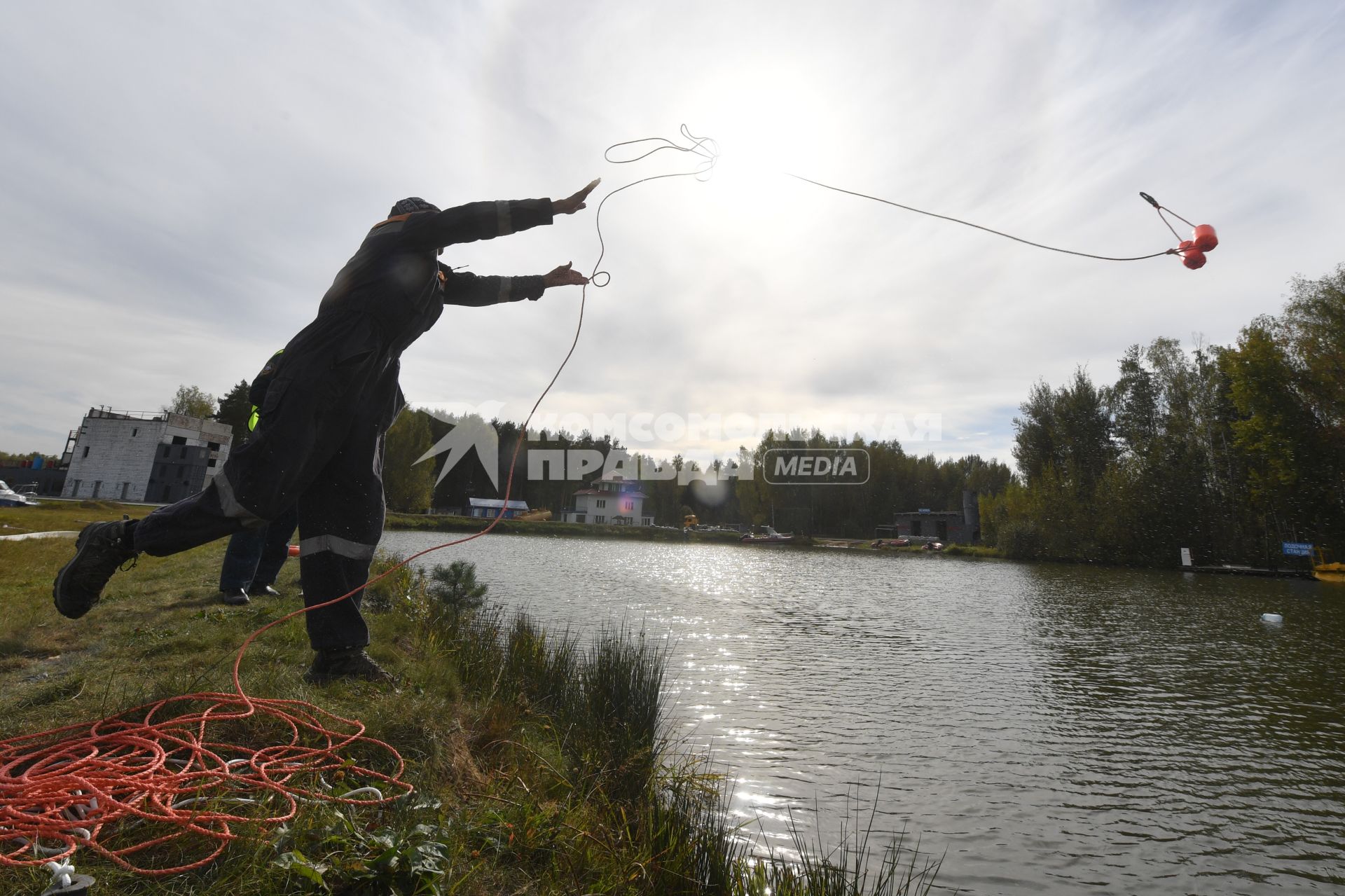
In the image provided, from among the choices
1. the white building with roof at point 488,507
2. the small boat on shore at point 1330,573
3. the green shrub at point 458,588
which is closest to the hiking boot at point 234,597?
the green shrub at point 458,588

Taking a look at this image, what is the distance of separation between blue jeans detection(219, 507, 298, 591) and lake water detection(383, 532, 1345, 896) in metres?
4.07

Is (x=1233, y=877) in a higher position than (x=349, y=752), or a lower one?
lower

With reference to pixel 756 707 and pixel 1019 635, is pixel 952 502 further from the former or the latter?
pixel 756 707

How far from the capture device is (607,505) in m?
85.6

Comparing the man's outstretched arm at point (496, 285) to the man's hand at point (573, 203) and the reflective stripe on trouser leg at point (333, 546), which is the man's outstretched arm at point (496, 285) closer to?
the man's hand at point (573, 203)

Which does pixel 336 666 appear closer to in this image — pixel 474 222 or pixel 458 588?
pixel 474 222

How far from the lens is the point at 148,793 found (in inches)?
81.8

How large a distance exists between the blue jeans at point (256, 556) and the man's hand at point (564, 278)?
3135 mm

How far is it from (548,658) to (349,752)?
417 cm

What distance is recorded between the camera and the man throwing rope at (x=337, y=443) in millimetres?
2977

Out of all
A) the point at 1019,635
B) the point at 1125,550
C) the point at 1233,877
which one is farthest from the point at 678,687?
the point at 1125,550

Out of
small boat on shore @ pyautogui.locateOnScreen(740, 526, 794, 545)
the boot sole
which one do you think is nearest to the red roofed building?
small boat on shore @ pyautogui.locateOnScreen(740, 526, 794, 545)

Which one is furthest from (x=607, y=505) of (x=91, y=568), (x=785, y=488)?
(x=91, y=568)

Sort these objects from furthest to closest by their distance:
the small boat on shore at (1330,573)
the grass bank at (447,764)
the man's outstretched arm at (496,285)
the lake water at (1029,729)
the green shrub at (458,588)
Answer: the small boat on shore at (1330,573), the green shrub at (458,588), the lake water at (1029,729), the man's outstretched arm at (496,285), the grass bank at (447,764)
